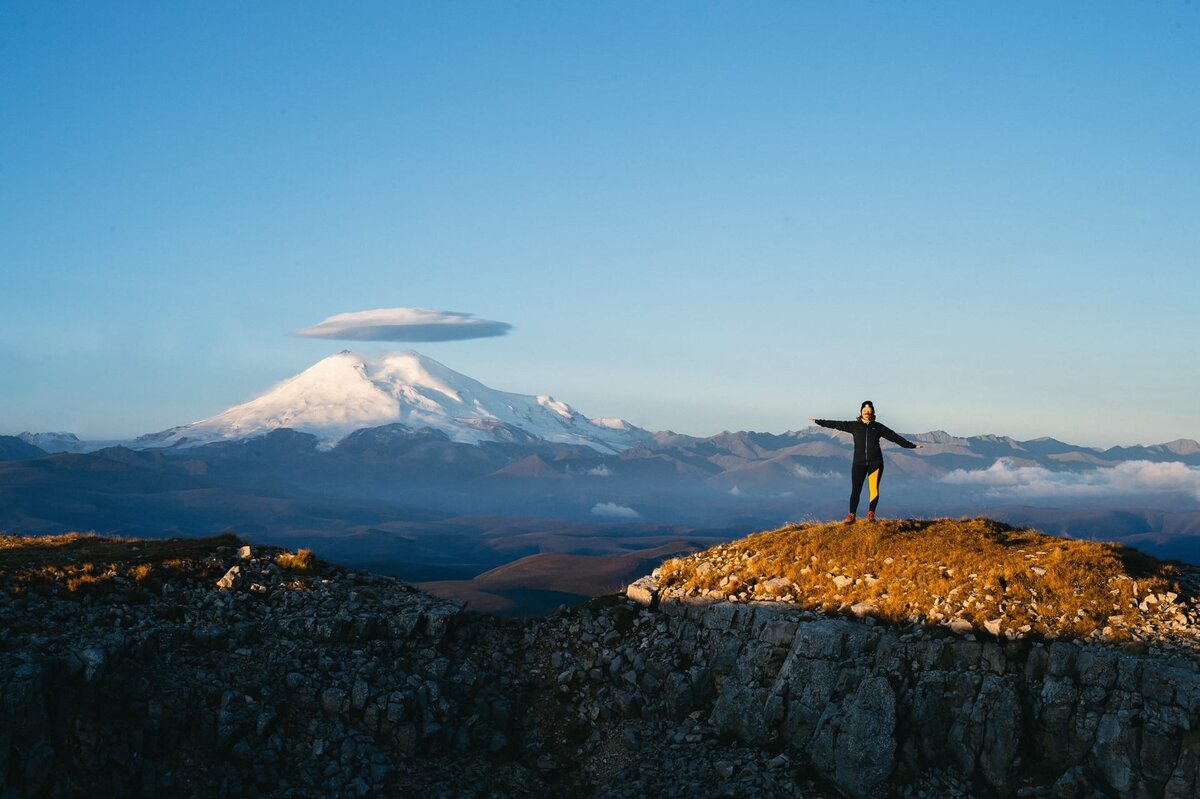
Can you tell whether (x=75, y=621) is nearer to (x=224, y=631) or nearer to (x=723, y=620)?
(x=224, y=631)

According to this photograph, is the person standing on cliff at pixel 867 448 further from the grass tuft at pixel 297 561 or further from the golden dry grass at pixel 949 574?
the grass tuft at pixel 297 561

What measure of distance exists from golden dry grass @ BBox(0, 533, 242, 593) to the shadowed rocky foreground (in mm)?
128

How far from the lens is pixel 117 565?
77.8 feet

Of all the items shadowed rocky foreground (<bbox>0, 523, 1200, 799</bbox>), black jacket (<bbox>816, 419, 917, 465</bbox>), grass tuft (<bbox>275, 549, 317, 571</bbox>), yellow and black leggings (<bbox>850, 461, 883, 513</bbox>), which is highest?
black jacket (<bbox>816, 419, 917, 465</bbox>)

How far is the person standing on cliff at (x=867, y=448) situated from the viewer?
2569 centimetres

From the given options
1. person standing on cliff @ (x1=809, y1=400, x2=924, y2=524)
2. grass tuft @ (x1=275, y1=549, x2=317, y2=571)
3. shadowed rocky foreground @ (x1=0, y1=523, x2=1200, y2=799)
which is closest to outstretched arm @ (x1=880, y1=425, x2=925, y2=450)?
person standing on cliff @ (x1=809, y1=400, x2=924, y2=524)

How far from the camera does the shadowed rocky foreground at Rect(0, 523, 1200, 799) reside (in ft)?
56.8

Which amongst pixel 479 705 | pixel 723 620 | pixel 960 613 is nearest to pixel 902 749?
pixel 960 613

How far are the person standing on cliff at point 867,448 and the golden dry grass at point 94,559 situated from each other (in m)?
18.6

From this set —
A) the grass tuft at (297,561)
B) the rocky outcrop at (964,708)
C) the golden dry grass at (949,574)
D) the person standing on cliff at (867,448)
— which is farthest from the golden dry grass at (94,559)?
the person standing on cliff at (867,448)

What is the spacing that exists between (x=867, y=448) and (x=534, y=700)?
38.8ft

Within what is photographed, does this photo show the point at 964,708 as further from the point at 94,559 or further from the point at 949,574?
the point at 94,559

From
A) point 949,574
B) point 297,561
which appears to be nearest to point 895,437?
point 949,574

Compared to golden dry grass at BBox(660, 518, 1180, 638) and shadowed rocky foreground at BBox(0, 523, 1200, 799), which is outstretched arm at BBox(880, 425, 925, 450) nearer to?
golden dry grass at BBox(660, 518, 1180, 638)
